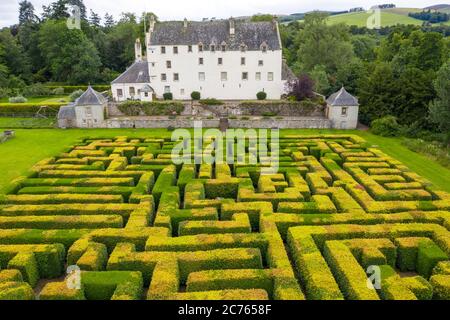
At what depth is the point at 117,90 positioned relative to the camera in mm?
56625

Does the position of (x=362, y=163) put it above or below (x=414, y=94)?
below

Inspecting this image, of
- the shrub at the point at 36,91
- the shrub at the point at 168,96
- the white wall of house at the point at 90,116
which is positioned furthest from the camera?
the shrub at the point at 36,91

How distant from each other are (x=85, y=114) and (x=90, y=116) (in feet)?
2.15

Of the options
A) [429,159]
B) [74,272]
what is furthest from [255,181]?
[429,159]

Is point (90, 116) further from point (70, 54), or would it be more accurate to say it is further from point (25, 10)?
point (25, 10)

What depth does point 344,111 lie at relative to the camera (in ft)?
149

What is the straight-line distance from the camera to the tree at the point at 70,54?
2965 inches

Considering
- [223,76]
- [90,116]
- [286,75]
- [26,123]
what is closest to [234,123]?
[223,76]

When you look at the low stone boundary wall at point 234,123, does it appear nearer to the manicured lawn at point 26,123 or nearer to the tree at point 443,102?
the manicured lawn at point 26,123

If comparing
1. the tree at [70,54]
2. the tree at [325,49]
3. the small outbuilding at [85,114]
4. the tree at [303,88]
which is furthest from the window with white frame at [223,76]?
the tree at [70,54]

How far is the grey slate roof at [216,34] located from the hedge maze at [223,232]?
92.8 ft
